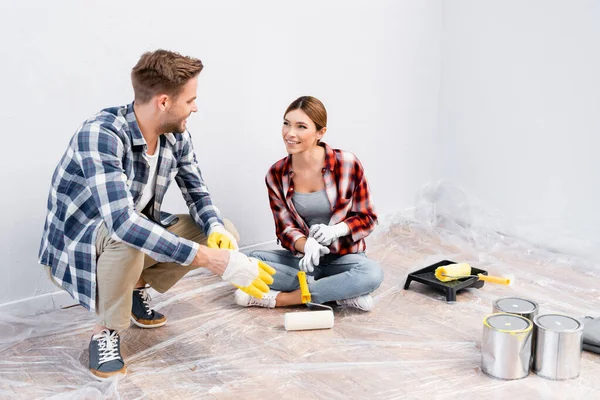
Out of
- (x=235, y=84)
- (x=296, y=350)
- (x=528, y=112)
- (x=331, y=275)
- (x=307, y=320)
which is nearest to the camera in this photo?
(x=296, y=350)

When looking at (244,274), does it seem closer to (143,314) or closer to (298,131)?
(143,314)

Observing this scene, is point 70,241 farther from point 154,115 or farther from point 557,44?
point 557,44

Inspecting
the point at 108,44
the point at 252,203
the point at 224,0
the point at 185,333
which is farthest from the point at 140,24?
the point at 185,333

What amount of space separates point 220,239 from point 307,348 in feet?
1.19

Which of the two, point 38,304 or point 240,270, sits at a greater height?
point 240,270

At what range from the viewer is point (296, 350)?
5.90 ft

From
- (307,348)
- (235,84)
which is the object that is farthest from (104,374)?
(235,84)

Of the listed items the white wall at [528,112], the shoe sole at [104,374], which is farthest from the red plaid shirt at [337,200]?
the white wall at [528,112]

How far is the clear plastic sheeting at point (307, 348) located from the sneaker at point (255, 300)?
2cm

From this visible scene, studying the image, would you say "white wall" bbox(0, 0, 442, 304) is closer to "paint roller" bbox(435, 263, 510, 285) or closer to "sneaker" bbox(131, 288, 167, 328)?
"sneaker" bbox(131, 288, 167, 328)

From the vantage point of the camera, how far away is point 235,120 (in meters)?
2.33

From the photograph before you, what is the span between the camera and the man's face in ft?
5.48

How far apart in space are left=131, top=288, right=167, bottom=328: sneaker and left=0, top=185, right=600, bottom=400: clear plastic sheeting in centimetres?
3

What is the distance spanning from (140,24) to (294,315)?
38.1 inches
